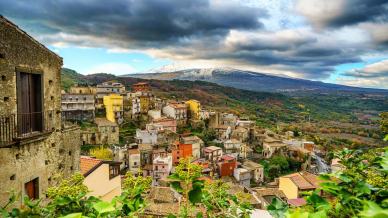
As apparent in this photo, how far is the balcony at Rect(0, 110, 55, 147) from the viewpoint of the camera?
6738 mm

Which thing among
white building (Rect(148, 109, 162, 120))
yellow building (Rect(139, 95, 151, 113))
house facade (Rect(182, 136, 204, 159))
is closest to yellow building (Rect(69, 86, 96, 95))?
yellow building (Rect(139, 95, 151, 113))

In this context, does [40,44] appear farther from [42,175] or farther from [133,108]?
[133,108]

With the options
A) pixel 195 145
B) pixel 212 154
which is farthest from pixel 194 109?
pixel 212 154

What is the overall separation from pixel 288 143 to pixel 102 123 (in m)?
39.8

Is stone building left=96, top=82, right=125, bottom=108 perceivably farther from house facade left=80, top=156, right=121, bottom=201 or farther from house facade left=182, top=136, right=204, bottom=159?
house facade left=80, top=156, right=121, bottom=201

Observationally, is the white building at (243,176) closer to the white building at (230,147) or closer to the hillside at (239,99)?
the white building at (230,147)

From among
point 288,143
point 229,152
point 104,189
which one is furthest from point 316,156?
point 104,189

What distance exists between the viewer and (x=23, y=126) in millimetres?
7438

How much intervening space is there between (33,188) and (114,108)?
5982 cm

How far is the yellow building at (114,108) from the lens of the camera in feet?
218

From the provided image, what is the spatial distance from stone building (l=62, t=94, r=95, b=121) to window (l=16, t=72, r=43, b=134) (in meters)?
57.4

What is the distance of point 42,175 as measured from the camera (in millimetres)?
8305

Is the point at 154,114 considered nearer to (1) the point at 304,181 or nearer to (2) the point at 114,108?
(2) the point at 114,108

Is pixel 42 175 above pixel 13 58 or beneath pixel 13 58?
beneath
